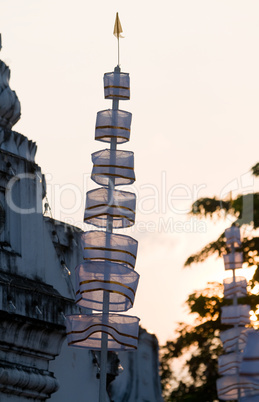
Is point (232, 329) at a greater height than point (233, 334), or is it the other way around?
point (232, 329)

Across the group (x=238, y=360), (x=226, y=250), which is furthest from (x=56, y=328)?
(x=226, y=250)

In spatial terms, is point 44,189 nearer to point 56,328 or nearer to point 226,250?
point 56,328

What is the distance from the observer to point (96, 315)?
466 inches

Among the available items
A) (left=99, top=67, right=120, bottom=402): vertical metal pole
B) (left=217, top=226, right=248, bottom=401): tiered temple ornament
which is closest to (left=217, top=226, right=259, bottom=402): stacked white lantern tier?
(left=217, top=226, right=248, bottom=401): tiered temple ornament

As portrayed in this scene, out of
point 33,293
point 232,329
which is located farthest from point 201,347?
point 33,293

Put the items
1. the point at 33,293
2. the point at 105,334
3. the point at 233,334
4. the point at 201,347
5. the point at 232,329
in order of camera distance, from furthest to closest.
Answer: the point at 201,347 < the point at 232,329 < the point at 233,334 < the point at 33,293 < the point at 105,334

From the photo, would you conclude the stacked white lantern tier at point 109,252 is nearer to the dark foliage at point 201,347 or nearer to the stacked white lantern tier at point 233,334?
the stacked white lantern tier at point 233,334

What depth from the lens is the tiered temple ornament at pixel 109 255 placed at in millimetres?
11852

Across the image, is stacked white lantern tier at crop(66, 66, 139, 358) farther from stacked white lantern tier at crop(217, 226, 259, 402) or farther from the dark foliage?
the dark foliage

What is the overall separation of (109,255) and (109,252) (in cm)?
4

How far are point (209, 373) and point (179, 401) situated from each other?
1.25m

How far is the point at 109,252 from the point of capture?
12.1 m

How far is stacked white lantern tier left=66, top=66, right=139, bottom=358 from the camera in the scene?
11859 millimetres

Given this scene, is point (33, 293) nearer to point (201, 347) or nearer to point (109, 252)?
point (109, 252)
